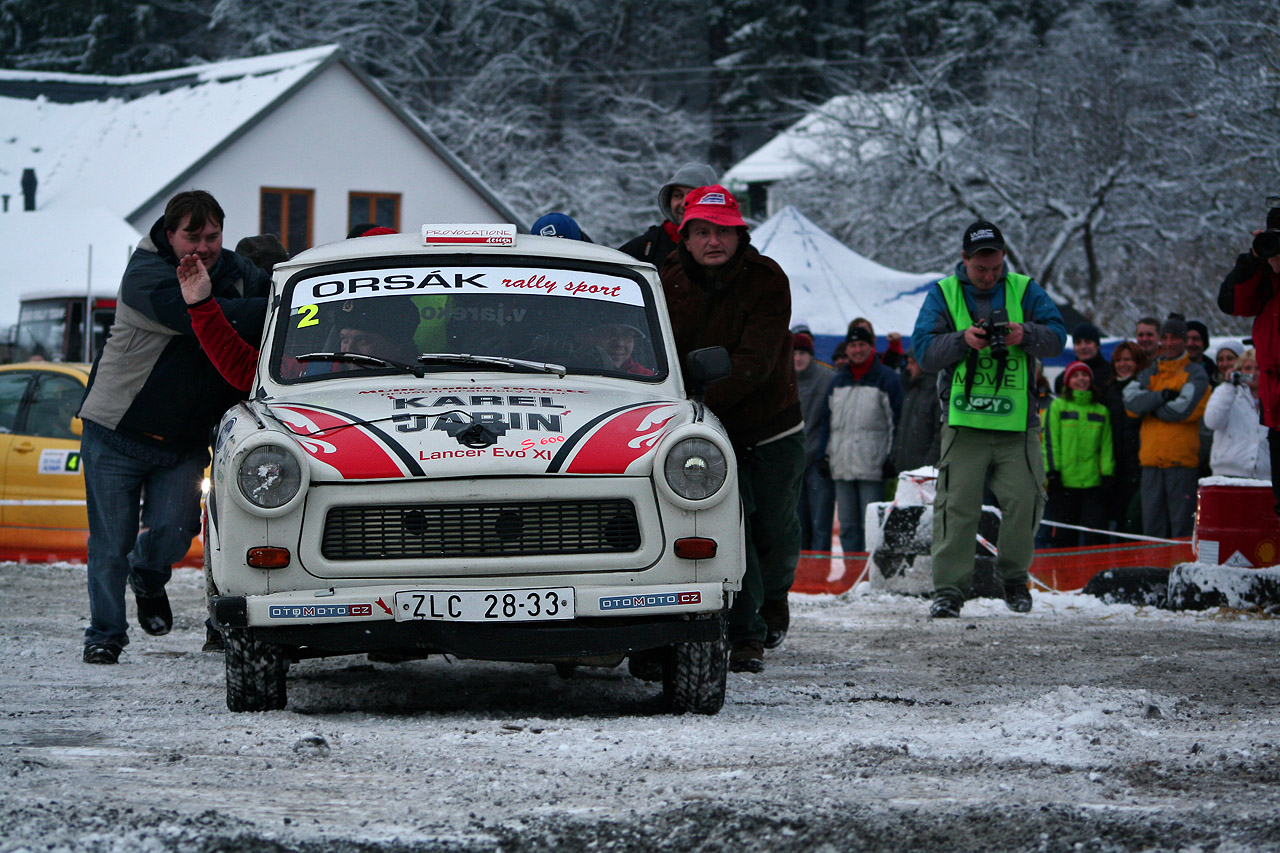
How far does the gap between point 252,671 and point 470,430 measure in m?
1.18

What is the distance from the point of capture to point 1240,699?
6.37 m

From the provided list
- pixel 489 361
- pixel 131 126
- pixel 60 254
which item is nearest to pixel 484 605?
pixel 489 361

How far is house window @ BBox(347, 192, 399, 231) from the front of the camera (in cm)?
3800

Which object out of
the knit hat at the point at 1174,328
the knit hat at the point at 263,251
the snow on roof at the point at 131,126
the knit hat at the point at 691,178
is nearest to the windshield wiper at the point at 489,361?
the knit hat at the point at 691,178

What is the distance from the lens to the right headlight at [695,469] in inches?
227

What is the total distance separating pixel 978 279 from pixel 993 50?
36628mm

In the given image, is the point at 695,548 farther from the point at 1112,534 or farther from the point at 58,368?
the point at 58,368

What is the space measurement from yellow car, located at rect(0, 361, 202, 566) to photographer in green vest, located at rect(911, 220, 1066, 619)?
6.85 metres

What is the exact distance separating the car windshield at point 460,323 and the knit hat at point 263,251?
Answer: 1.86 meters

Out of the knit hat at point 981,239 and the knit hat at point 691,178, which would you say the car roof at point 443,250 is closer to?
the knit hat at point 691,178

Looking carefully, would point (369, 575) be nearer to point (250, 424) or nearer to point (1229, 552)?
point (250, 424)

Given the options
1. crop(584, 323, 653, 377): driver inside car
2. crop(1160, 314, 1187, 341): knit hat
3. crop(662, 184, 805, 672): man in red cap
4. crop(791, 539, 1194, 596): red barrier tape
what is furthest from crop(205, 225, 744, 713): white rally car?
crop(1160, 314, 1187, 341): knit hat

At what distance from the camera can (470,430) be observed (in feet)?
18.7

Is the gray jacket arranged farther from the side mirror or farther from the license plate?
the license plate
